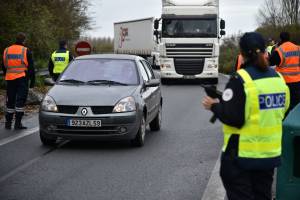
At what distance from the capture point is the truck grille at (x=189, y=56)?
2714 cm

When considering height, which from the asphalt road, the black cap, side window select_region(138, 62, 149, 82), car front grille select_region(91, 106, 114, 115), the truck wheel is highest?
the black cap

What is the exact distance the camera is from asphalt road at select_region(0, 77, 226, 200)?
7359 mm

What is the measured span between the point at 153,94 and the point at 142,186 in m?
4.55

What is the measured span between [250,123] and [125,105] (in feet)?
18.7

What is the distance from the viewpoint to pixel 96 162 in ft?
30.5

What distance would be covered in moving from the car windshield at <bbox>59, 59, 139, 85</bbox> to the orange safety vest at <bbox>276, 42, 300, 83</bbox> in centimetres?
276

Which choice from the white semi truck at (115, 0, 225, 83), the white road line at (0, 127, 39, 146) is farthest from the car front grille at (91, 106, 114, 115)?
the white semi truck at (115, 0, 225, 83)

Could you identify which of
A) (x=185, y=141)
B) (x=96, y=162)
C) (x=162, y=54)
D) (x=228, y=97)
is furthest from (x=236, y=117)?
(x=162, y=54)

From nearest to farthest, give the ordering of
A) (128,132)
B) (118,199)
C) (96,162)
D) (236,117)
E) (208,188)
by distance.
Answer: (236,117) < (118,199) < (208,188) < (96,162) < (128,132)

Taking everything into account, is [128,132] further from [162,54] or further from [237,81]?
[162,54]

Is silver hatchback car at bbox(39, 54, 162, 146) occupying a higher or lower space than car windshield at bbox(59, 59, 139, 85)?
lower

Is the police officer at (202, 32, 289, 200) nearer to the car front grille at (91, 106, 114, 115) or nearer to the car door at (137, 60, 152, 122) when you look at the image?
the car front grille at (91, 106, 114, 115)

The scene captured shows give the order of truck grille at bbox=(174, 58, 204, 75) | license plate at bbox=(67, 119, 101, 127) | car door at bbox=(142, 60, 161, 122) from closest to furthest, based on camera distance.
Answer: license plate at bbox=(67, 119, 101, 127) < car door at bbox=(142, 60, 161, 122) < truck grille at bbox=(174, 58, 204, 75)

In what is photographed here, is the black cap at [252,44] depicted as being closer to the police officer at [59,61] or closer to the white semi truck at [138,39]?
the police officer at [59,61]
